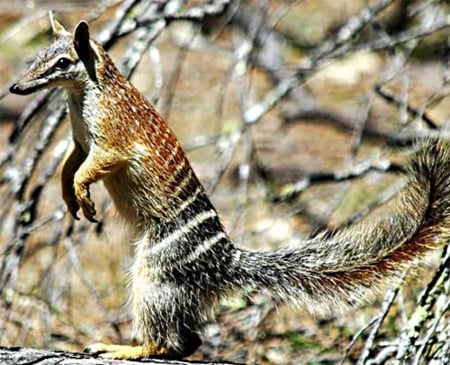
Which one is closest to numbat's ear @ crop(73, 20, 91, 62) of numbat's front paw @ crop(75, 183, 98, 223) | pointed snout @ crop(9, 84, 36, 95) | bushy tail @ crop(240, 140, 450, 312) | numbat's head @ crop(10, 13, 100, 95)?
numbat's head @ crop(10, 13, 100, 95)

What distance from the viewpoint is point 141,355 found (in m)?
3.34

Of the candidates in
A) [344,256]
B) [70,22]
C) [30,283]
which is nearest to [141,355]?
[344,256]

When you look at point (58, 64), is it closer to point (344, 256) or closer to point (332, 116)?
point (344, 256)

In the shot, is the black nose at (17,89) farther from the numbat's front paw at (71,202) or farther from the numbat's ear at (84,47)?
the numbat's front paw at (71,202)

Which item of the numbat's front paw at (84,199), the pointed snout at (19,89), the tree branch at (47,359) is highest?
the pointed snout at (19,89)

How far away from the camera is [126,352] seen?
3334 mm

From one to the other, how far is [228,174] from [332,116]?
1.11m

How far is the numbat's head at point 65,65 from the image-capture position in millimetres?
3094

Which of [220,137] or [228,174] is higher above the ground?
[220,137]

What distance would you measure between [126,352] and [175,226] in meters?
0.40

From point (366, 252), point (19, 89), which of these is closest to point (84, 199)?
point (19, 89)

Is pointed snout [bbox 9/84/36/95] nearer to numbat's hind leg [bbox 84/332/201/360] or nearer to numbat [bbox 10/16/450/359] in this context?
numbat [bbox 10/16/450/359]

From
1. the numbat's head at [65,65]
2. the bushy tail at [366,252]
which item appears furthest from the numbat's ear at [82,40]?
the bushy tail at [366,252]

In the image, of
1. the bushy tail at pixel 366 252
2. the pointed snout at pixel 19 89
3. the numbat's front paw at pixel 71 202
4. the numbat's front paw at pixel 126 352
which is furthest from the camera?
the numbat's front paw at pixel 71 202
